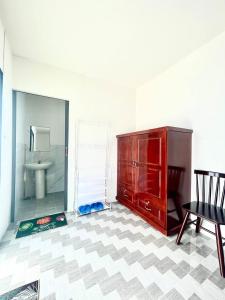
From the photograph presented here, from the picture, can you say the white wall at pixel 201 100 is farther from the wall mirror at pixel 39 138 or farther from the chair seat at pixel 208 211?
the wall mirror at pixel 39 138

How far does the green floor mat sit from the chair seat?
1794 millimetres

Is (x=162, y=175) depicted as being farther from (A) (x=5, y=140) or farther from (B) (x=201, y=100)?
(A) (x=5, y=140)

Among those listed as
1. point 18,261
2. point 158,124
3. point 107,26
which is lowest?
point 18,261

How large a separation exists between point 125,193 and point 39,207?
65.1 inches

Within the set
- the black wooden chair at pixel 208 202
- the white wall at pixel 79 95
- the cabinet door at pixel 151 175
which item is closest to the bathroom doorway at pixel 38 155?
the white wall at pixel 79 95

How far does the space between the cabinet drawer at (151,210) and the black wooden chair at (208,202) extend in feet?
0.92

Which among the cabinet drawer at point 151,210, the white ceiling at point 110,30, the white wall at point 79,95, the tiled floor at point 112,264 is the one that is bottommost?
the tiled floor at point 112,264

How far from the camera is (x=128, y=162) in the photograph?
8.52 ft

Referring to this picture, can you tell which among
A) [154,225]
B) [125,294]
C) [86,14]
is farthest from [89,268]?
[86,14]

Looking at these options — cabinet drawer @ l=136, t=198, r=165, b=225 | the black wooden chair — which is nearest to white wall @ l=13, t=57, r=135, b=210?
cabinet drawer @ l=136, t=198, r=165, b=225

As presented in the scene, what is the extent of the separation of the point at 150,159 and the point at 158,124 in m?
0.88

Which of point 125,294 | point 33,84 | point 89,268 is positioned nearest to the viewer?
point 125,294

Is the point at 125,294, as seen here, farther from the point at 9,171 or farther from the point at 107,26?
the point at 107,26

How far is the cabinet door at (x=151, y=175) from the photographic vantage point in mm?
1849
